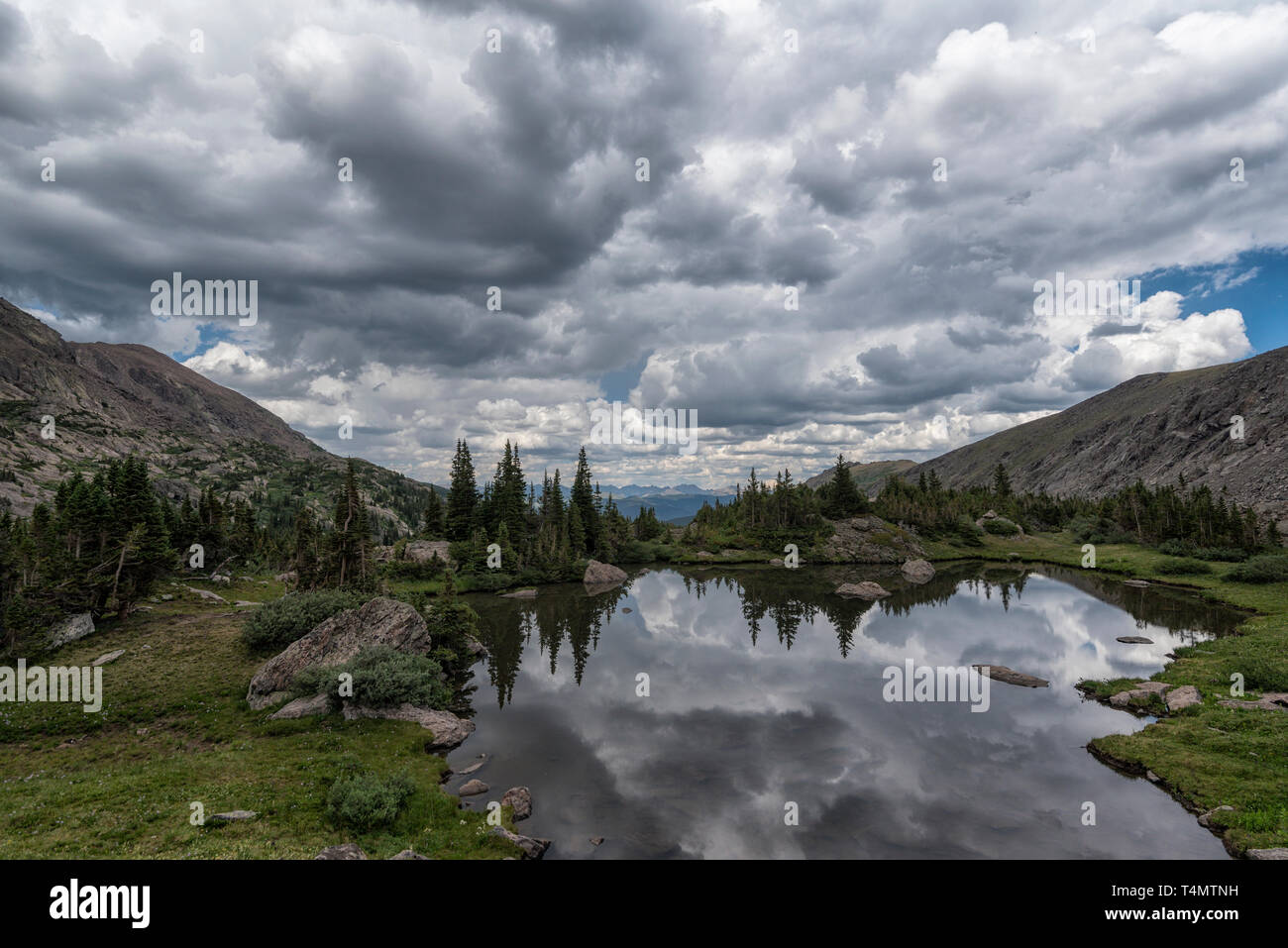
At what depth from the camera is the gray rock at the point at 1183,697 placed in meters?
32.6

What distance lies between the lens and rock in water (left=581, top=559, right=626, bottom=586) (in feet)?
305

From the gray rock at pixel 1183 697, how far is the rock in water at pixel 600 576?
72.0m

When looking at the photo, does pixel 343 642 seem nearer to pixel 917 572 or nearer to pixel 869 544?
pixel 917 572

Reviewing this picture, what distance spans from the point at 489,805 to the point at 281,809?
8.23 meters

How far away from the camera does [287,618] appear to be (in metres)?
42.2

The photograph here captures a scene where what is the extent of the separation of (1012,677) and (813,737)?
73.3 feet

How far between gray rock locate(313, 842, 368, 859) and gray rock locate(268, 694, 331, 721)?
1708cm

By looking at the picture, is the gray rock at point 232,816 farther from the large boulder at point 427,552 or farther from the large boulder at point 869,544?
the large boulder at point 869,544

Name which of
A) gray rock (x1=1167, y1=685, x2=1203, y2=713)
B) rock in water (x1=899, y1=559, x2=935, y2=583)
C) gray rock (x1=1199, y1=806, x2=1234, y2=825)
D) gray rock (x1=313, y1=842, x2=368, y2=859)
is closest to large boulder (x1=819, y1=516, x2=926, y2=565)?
rock in water (x1=899, y1=559, x2=935, y2=583)

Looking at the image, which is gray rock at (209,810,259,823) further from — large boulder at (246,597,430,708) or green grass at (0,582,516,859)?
large boulder at (246,597,430,708)

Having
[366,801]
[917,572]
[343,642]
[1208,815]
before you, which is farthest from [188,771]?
[917,572]

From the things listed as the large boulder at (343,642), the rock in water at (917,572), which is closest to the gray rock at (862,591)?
the rock in water at (917,572)
